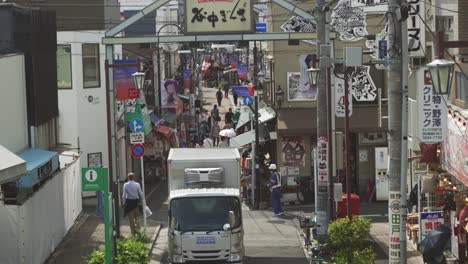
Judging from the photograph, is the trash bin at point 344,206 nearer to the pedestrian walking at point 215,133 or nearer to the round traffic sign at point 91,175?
the round traffic sign at point 91,175

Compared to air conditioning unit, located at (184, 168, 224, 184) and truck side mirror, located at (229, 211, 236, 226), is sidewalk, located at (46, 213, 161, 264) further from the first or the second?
truck side mirror, located at (229, 211, 236, 226)

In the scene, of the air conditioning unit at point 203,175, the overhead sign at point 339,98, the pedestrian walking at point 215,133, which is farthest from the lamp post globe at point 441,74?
the pedestrian walking at point 215,133

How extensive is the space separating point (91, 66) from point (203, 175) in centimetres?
1368

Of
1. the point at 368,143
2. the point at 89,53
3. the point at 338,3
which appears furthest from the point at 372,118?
the point at 89,53

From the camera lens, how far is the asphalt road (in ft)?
76.6

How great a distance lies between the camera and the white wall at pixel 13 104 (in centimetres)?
2153

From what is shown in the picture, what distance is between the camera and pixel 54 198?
23.4 metres

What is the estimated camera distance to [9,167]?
16016 mm

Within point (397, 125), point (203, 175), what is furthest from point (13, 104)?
point (397, 125)

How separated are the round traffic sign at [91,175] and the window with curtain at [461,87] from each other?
8.85 metres

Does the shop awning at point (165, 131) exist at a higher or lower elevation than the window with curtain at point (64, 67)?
lower

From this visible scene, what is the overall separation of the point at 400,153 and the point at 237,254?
8.07m

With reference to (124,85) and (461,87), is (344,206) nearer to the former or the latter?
(461,87)

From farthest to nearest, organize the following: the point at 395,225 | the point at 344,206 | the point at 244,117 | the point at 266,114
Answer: the point at 244,117
the point at 266,114
the point at 344,206
the point at 395,225
